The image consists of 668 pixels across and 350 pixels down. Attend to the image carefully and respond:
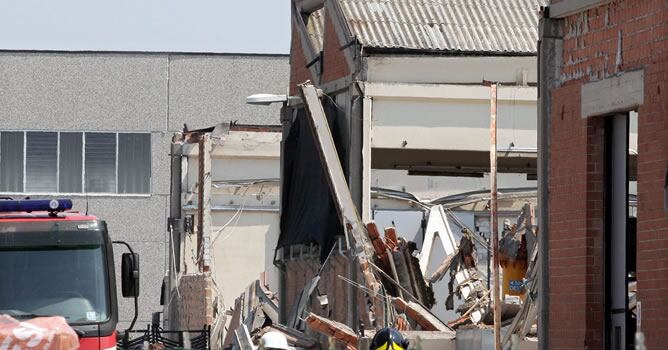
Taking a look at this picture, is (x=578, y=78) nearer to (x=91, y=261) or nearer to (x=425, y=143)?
(x=91, y=261)

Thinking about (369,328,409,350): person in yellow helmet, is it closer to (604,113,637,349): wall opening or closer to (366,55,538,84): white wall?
(604,113,637,349): wall opening

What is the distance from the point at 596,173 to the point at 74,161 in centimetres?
4224

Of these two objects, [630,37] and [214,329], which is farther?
[214,329]

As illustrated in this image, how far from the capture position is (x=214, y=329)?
121 feet

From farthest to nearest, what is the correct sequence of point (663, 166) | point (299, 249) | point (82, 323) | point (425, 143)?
1. point (299, 249)
2. point (425, 143)
3. point (82, 323)
4. point (663, 166)

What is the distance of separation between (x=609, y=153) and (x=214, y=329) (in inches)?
807

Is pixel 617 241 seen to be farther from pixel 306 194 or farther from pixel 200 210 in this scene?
pixel 200 210

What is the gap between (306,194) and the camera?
30.0m

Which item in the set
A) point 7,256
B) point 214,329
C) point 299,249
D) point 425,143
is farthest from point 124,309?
point 7,256

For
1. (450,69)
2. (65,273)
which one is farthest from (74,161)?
(65,273)

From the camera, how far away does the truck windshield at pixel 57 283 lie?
18719 mm

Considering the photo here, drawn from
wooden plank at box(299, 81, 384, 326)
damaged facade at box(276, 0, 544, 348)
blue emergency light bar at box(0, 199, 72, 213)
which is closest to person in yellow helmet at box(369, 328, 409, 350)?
blue emergency light bar at box(0, 199, 72, 213)

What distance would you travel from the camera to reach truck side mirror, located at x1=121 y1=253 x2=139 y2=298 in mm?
18766

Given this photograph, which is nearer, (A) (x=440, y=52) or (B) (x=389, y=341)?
(B) (x=389, y=341)
